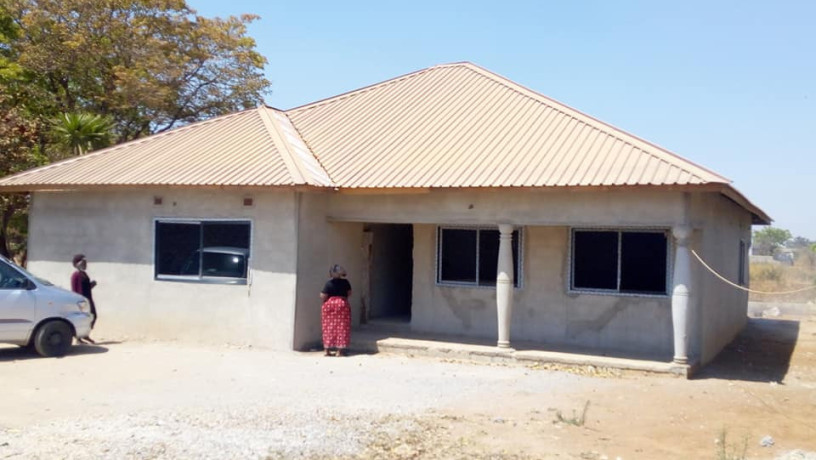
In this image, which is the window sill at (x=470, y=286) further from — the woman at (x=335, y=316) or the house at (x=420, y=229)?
the woman at (x=335, y=316)

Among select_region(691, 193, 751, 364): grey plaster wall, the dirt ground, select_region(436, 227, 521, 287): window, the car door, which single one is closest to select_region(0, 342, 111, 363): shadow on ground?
the dirt ground

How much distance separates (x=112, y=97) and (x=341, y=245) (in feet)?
44.7

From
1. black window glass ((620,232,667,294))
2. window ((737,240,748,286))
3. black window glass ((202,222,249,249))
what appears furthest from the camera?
window ((737,240,748,286))

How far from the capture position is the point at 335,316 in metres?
12.9

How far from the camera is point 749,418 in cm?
922

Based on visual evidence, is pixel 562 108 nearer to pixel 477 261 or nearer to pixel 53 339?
pixel 477 261

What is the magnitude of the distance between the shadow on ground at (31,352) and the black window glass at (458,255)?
6.07m

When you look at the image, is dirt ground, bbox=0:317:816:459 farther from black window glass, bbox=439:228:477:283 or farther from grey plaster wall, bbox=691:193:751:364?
black window glass, bbox=439:228:477:283

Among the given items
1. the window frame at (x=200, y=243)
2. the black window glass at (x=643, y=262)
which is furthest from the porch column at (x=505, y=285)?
the window frame at (x=200, y=243)

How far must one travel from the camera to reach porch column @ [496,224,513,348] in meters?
12.8

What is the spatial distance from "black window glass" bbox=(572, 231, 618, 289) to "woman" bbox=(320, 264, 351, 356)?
3.98m

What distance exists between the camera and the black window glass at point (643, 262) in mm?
13117

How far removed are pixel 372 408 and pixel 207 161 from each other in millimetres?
7207

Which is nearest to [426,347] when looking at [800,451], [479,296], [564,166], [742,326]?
[479,296]
